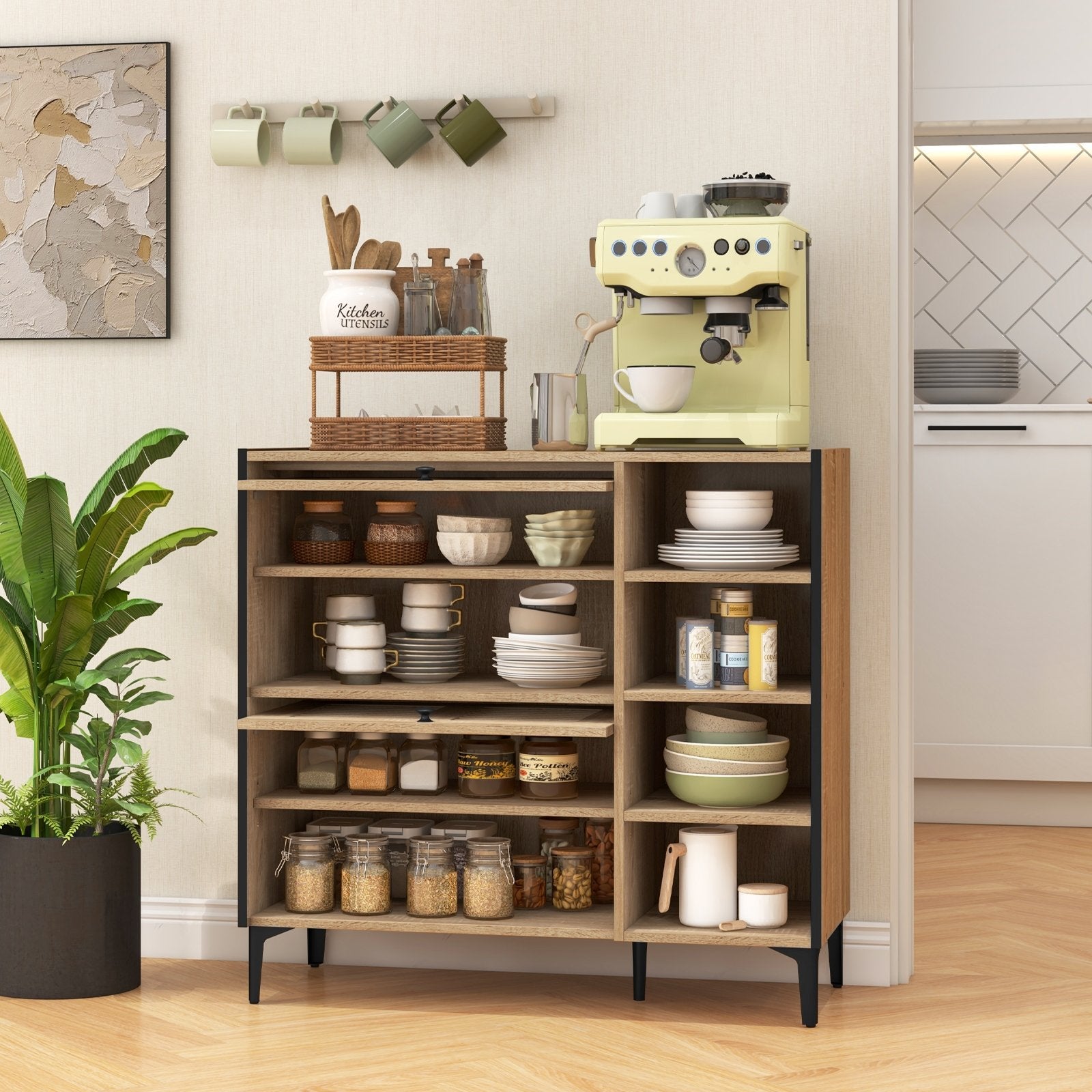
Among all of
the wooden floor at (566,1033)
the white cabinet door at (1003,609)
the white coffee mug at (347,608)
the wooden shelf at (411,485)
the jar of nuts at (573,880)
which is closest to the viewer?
the wooden floor at (566,1033)

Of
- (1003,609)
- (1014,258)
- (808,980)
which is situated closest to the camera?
(808,980)

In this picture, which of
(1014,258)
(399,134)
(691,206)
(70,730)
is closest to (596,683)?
(691,206)

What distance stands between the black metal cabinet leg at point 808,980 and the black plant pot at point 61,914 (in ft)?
4.38

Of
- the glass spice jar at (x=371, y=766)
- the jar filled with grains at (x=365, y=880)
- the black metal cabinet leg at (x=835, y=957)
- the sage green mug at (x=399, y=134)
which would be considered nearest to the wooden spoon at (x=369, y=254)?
the sage green mug at (x=399, y=134)

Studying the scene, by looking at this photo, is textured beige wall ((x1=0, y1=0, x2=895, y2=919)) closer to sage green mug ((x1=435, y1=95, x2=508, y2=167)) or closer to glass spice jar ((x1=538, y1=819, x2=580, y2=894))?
sage green mug ((x1=435, y1=95, x2=508, y2=167))

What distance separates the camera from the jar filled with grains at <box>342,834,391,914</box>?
10.5ft

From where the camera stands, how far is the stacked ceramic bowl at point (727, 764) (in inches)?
122

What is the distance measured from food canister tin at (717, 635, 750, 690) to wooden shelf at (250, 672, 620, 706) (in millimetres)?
226

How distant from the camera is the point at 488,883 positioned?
3154 millimetres

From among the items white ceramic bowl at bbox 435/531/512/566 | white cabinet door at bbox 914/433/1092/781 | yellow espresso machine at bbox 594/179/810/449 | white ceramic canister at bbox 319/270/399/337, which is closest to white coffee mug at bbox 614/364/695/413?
yellow espresso machine at bbox 594/179/810/449

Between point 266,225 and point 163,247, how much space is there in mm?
232

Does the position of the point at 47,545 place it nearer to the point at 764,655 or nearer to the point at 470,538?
the point at 470,538

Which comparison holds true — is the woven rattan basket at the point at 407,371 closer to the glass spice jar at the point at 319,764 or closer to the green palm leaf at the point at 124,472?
the green palm leaf at the point at 124,472

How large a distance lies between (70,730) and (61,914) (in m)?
0.37
